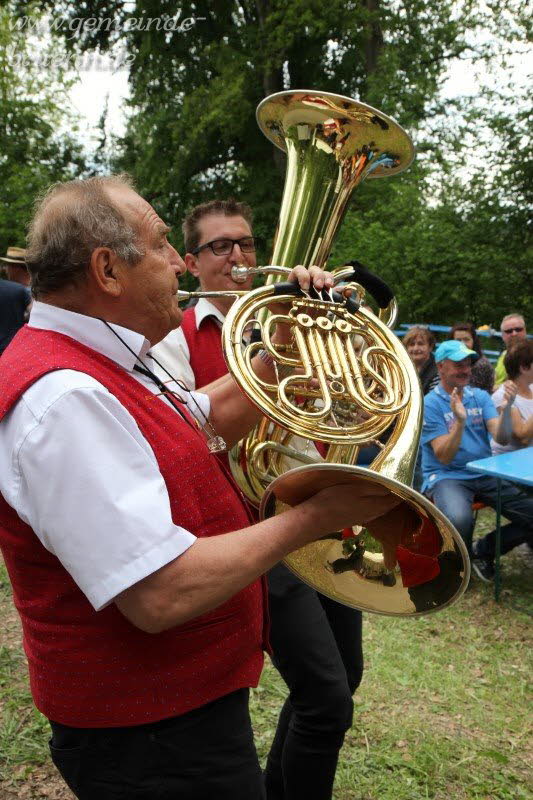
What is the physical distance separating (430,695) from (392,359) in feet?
7.21

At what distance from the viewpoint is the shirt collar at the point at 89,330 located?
1.29m

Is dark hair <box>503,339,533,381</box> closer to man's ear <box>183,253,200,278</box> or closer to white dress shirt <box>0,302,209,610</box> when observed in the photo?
man's ear <box>183,253,200,278</box>

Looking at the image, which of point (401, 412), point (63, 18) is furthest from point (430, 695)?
point (63, 18)

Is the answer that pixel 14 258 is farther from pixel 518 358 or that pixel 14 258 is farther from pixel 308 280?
pixel 308 280

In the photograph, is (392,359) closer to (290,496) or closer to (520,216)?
(290,496)

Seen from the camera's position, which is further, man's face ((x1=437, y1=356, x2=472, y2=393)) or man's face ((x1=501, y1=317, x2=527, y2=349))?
man's face ((x1=501, y1=317, x2=527, y2=349))

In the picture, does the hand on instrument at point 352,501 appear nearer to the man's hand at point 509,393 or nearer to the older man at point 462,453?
Answer: the older man at point 462,453

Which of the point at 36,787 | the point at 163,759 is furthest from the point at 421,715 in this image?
the point at 163,759

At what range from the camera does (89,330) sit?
51.3 inches

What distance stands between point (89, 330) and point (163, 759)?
2.60 feet

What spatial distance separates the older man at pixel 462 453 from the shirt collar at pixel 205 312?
2.72m

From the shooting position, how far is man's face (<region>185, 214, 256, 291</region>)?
8.03 ft

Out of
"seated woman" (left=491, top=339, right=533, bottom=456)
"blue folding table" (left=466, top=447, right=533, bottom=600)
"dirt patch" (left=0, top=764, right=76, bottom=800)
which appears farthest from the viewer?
"seated woman" (left=491, top=339, right=533, bottom=456)

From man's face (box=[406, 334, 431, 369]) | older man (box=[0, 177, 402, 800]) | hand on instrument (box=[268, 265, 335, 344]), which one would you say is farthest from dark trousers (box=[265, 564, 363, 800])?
man's face (box=[406, 334, 431, 369])
